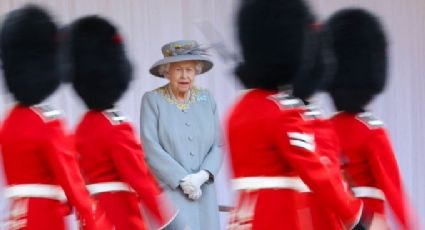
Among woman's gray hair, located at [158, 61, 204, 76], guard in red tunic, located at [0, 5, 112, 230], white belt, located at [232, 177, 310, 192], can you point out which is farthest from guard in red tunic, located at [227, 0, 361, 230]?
woman's gray hair, located at [158, 61, 204, 76]

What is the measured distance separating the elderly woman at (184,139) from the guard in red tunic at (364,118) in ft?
3.75

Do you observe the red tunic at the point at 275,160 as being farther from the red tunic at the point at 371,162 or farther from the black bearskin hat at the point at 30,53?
the black bearskin hat at the point at 30,53

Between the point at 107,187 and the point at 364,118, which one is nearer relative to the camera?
the point at 364,118

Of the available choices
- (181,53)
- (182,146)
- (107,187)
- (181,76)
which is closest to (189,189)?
(182,146)

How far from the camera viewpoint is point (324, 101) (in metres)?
6.04

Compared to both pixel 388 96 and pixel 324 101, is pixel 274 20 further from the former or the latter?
pixel 388 96

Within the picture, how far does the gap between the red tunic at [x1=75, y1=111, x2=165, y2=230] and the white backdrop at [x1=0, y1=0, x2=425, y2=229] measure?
1006 mm

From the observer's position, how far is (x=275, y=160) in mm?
3105

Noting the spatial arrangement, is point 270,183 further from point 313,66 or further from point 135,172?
point 135,172

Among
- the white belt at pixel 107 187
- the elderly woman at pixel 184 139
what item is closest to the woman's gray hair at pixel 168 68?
the elderly woman at pixel 184 139

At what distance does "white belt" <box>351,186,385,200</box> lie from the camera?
3.66 metres

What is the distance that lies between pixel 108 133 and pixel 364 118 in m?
0.90

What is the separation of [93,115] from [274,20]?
1.02 m

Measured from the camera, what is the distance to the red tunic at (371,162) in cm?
355
